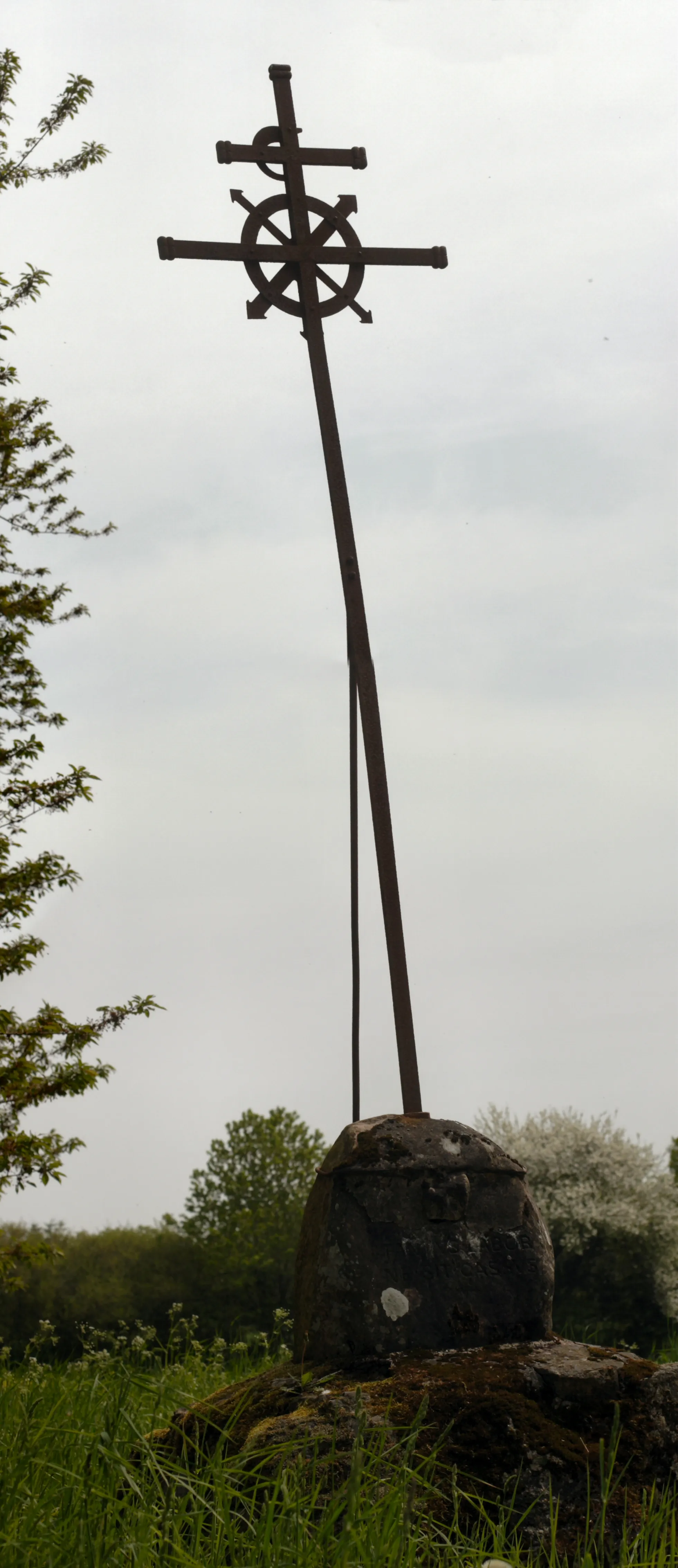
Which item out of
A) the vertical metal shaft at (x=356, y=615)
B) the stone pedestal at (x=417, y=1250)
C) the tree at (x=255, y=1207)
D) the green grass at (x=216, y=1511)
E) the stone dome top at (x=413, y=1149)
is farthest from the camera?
the tree at (x=255, y=1207)

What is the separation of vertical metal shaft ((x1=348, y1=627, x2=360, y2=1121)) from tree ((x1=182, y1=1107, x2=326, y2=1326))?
468cm

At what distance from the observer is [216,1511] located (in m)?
2.99

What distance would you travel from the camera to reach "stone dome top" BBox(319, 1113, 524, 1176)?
172 inches

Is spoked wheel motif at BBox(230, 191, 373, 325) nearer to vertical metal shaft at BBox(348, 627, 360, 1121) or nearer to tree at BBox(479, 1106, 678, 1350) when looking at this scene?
vertical metal shaft at BBox(348, 627, 360, 1121)

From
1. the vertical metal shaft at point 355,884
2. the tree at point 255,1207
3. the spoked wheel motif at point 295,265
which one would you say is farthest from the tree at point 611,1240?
the spoked wheel motif at point 295,265

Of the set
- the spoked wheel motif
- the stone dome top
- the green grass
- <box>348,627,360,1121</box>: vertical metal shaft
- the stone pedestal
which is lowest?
the green grass

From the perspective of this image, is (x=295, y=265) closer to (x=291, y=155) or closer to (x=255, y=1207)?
(x=291, y=155)

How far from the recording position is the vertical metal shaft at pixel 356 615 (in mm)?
5027

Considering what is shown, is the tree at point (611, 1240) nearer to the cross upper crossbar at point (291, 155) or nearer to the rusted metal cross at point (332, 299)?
the rusted metal cross at point (332, 299)

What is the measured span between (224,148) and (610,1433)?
5.19 metres

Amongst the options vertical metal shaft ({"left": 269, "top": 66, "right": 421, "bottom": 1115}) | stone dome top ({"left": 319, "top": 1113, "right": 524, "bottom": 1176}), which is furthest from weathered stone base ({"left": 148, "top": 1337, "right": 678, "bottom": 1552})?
vertical metal shaft ({"left": 269, "top": 66, "right": 421, "bottom": 1115})

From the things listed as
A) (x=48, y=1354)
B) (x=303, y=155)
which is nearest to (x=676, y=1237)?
(x=48, y=1354)

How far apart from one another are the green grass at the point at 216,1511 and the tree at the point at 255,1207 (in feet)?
18.8

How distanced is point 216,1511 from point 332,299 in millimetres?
4617
